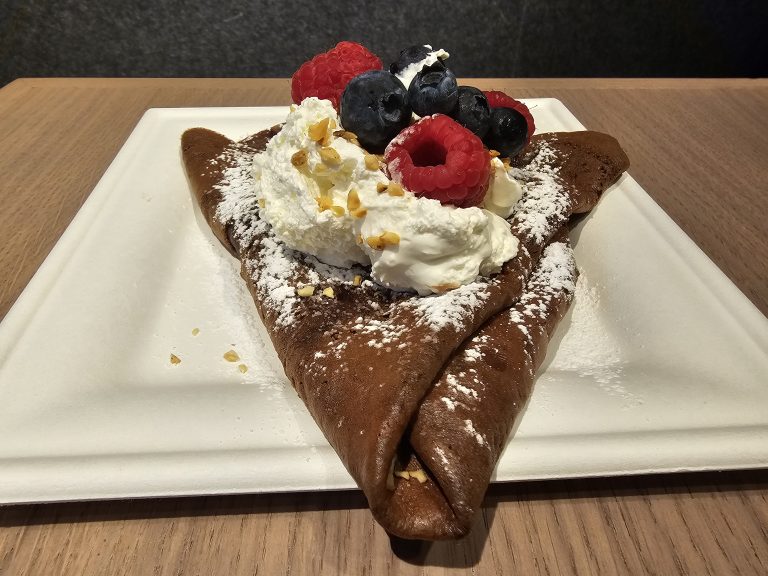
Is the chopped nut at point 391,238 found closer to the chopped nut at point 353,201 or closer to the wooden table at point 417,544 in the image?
the chopped nut at point 353,201

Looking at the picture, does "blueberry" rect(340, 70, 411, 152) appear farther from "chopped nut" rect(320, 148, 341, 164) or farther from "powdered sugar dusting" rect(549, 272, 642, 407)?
"powdered sugar dusting" rect(549, 272, 642, 407)

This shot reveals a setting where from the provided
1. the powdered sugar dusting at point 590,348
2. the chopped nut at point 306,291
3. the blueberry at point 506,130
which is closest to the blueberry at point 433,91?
the blueberry at point 506,130

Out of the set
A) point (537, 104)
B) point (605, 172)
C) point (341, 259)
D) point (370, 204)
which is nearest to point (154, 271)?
point (341, 259)

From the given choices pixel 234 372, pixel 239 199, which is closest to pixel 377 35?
pixel 239 199

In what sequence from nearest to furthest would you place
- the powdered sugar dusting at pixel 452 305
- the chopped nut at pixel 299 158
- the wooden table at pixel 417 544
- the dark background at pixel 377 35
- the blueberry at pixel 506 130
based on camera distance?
the wooden table at pixel 417 544 → the powdered sugar dusting at pixel 452 305 → the chopped nut at pixel 299 158 → the blueberry at pixel 506 130 → the dark background at pixel 377 35

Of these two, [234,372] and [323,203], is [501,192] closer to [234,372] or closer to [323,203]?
[323,203]

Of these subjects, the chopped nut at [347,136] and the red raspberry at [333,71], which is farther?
the red raspberry at [333,71]
